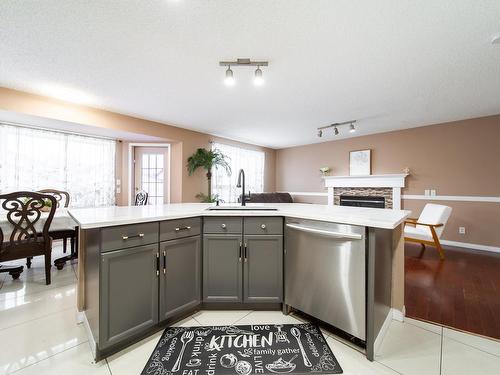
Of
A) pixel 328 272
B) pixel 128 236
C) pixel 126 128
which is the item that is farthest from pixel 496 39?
pixel 126 128

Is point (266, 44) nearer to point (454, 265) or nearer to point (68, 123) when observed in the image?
point (68, 123)

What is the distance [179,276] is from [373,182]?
5.04 m

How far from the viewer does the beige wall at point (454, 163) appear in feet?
13.2

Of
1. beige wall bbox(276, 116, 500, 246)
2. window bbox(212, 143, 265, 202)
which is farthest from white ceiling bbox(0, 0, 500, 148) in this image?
window bbox(212, 143, 265, 202)

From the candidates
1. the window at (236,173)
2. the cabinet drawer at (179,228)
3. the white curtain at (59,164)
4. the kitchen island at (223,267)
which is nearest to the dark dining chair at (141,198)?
the white curtain at (59,164)

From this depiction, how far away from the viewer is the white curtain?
363cm

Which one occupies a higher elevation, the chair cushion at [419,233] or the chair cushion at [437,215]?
the chair cushion at [437,215]

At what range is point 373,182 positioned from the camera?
5.30m

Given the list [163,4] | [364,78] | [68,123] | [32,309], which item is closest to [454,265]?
[364,78]

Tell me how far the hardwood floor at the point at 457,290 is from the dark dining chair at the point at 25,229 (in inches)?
156

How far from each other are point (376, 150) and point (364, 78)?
321 cm

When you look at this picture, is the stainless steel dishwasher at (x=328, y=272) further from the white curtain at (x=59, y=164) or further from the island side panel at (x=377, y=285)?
the white curtain at (x=59, y=164)

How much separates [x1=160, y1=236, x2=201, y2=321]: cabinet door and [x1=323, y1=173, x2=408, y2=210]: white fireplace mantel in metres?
4.80

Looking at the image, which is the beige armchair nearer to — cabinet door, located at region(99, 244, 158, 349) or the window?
the window
